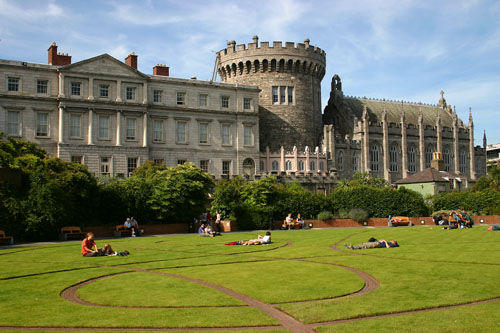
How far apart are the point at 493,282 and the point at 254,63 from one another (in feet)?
197

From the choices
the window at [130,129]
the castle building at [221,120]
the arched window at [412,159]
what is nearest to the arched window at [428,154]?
the castle building at [221,120]

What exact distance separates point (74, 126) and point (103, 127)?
9.73ft

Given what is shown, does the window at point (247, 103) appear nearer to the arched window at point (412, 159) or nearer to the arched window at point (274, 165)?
the arched window at point (274, 165)

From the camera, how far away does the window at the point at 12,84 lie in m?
54.2

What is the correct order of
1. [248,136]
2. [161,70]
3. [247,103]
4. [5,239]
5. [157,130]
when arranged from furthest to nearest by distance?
1. [247,103]
2. [248,136]
3. [161,70]
4. [157,130]
5. [5,239]

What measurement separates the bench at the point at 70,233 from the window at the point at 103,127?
25.7 m

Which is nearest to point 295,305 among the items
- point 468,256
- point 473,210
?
point 468,256

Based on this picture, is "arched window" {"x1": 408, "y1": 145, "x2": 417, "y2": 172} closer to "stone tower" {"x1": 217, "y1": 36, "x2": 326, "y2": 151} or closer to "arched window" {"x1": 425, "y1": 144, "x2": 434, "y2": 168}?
"arched window" {"x1": 425, "y1": 144, "x2": 434, "y2": 168}

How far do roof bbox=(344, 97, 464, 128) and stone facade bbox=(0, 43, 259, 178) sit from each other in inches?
976

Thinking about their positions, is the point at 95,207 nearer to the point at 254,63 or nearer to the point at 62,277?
the point at 62,277

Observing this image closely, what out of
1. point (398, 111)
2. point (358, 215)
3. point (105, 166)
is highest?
point (398, 111)

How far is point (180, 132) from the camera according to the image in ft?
203

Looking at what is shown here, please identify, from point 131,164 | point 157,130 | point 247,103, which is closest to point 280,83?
point 247,103

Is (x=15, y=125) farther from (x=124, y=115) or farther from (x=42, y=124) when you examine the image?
(x=124, y=115)
